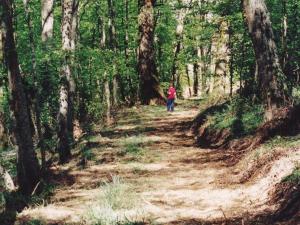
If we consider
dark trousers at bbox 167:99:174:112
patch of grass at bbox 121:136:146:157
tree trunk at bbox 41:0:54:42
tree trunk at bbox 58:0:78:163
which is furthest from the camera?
dark trousers at bbox 167:99:174:112

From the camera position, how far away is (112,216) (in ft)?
24.4

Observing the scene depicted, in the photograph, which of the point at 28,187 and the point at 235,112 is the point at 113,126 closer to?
the point at 235,112

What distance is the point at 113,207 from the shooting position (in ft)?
26.9

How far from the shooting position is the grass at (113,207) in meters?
7.34

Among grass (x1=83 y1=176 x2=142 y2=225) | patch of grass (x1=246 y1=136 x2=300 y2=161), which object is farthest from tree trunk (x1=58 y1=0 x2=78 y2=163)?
patch of grass (x1=246 y1=136 x2=300 y2=161)

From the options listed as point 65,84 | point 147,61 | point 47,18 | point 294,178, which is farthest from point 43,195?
point 147,61

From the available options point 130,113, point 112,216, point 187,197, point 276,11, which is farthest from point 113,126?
point 112,216

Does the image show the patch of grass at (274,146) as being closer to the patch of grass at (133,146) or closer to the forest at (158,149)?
the forest at (158,149)

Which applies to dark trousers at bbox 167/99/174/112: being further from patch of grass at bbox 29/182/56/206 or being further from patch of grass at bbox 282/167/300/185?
patch of grass at bbox 282/167/300/185

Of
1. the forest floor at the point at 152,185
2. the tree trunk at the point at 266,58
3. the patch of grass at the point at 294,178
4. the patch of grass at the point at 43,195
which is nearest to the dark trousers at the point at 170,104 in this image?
the forest floor at the point at 152,185

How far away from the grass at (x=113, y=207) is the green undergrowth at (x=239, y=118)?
4.80 metres

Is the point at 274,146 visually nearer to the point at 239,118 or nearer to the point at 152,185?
the point at 152,185

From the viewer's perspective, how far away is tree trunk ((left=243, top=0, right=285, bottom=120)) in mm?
11562

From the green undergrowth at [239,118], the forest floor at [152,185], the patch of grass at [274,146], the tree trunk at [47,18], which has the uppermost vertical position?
the tree trunk at [47,18]
